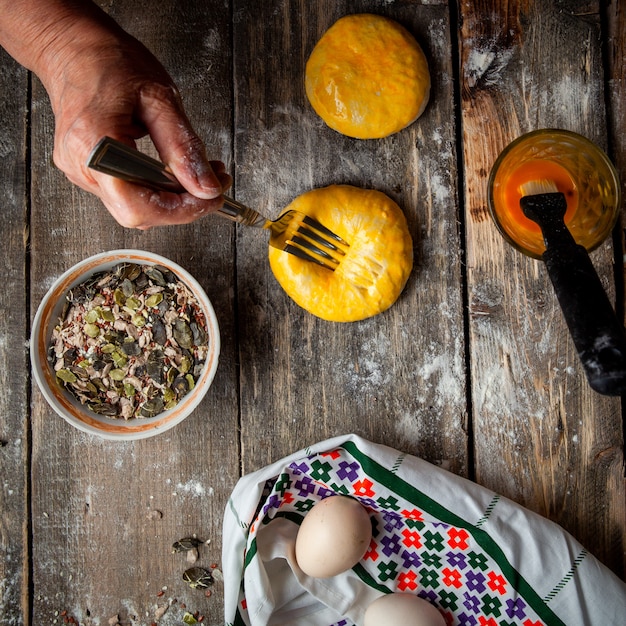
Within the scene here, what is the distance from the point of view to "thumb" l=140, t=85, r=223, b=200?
792mm

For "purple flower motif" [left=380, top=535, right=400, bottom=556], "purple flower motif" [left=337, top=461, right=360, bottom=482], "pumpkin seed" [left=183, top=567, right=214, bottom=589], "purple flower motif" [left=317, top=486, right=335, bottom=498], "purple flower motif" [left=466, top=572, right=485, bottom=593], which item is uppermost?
"purple flower motif" [left=337, top=461, right=360, bottom=482]

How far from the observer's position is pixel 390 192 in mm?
1130

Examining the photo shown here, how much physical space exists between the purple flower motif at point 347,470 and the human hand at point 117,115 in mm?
526

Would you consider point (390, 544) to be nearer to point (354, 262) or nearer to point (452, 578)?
point (452, 578)

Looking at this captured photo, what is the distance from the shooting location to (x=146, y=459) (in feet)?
3.77

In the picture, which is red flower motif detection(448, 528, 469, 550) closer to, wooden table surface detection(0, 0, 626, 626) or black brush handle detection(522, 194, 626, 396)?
wooden table surface detection(0, 0, 626, 626)

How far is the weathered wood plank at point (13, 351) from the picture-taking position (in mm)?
1168

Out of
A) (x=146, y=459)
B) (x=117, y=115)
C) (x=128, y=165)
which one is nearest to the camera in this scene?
(x=128, y=165)

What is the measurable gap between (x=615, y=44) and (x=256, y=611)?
48.7 inches

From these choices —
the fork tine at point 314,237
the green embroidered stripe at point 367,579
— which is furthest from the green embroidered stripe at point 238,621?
the fork tine at point 314,237

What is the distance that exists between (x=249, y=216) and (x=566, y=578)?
2.69ft

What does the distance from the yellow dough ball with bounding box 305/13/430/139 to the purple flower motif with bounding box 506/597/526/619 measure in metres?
0.87

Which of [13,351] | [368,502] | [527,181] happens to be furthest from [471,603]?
[13,351]

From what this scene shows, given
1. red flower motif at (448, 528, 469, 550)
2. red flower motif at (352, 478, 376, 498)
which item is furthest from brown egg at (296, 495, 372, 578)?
red flower motif at (448, 528, 469, 550)
